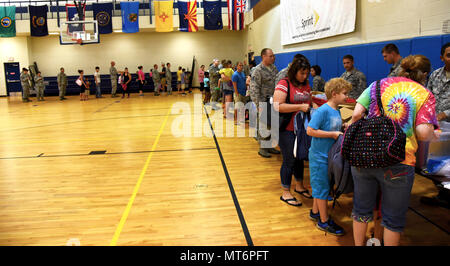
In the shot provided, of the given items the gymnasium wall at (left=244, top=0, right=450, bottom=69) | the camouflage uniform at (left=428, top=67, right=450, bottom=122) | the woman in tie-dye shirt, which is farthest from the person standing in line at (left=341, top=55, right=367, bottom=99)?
the woman in tie-dye shirt

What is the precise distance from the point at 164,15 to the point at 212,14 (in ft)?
8.43

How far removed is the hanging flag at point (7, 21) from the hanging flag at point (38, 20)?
1052mm

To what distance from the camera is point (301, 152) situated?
3441mm

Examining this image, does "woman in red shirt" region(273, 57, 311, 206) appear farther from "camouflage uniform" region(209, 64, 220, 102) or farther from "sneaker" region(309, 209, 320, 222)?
"camouflage uniform" region(209, 64, 220, 102)

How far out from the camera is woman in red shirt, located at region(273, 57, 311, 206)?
3.45 metres

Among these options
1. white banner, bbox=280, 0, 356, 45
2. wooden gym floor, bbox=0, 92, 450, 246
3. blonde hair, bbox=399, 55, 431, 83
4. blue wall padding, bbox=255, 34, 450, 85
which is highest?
white banner, bbox=280, 0, 356, 45

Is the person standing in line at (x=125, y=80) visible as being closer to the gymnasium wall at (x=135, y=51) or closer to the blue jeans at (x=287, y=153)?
the gymnasium wall at (x=135, y=51)

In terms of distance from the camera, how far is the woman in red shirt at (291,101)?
136 inches

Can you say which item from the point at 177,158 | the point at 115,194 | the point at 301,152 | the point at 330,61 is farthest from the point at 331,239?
the point at 330,61

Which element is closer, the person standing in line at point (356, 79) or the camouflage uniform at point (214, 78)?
the person standing in line at point (356, 79)

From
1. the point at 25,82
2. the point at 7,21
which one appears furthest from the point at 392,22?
the point at 7,21

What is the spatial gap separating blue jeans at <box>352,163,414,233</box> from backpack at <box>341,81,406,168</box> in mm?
93

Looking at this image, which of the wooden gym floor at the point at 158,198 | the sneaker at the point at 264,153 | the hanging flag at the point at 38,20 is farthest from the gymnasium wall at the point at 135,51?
the sneaker at the point at 264,153

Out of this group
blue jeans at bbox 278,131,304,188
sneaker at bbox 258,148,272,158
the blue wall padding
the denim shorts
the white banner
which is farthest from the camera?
the white banner
